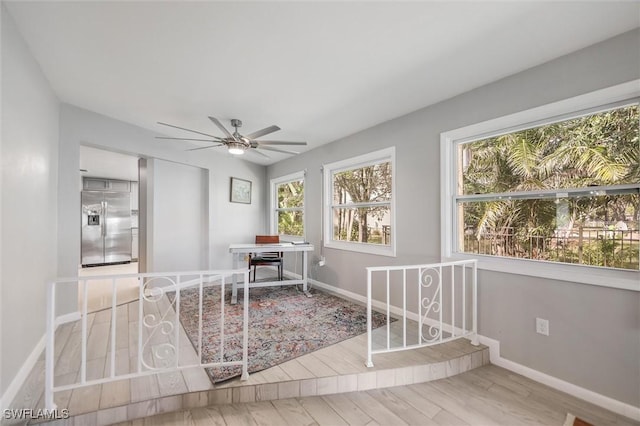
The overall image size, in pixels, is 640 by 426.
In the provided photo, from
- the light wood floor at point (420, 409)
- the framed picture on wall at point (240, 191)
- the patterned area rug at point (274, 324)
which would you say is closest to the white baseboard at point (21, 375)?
the light wood floor at point (420, 409)

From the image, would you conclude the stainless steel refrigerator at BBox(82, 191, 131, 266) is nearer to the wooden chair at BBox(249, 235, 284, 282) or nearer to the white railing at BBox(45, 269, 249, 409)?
the white railing at BBox(45, 269, 249, 409)

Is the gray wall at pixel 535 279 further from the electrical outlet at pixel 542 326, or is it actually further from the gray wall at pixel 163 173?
the gray wall at pixel 163 173

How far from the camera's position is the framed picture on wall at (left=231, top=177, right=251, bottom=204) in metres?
5.02


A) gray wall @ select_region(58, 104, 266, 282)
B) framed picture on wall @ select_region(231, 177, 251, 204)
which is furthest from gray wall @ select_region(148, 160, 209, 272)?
framed picture on wall @ select_region(231, 177, 251, 204)

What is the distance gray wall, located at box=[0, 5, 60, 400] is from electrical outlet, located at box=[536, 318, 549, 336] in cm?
363

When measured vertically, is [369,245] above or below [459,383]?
above

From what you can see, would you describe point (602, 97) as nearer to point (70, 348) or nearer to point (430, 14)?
point (430, 14)

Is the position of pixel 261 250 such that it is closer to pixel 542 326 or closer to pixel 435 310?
pixel 435 310

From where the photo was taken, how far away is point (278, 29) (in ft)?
5.66

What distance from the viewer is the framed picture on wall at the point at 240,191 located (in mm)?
5024

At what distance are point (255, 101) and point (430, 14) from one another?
179cm

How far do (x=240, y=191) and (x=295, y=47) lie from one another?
3.64 meters

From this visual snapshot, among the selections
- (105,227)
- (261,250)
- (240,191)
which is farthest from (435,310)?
(105,227)

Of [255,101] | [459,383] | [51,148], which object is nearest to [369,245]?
[459,383]
